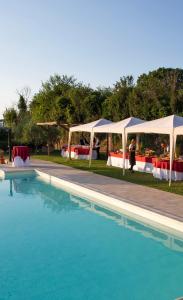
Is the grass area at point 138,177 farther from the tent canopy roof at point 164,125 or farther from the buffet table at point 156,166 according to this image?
the tent canopy roof at point 164,125

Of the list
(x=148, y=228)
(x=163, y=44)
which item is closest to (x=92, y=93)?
(x=163, y=44)

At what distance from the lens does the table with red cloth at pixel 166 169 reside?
45.9 ft

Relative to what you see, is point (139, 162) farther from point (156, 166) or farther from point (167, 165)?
point (167, 165)

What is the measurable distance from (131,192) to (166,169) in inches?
127

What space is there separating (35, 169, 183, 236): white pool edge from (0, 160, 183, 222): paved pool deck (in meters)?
0.10

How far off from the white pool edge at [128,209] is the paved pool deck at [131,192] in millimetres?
101

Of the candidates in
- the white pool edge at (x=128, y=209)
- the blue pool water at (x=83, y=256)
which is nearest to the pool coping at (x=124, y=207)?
the white pool edge at (x=128, y=209)

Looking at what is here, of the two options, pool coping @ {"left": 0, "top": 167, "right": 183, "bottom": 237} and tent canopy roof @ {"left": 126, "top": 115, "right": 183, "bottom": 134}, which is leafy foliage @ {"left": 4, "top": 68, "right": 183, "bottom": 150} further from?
pool coping @ {"left": 0, "top": 167, "right": 183, "bottom": 237}

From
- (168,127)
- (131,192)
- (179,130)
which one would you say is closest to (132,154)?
(168,127)

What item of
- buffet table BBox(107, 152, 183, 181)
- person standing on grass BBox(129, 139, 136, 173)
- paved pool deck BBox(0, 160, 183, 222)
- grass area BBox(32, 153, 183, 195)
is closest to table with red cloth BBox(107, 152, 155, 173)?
buffet table BBox(107, 152, 183, 181)

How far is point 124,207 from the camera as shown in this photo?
401 inches

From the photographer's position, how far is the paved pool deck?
30.4 feet

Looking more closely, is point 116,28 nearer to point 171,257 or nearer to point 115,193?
point 115,193

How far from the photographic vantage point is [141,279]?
624 cm
